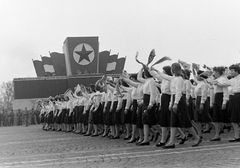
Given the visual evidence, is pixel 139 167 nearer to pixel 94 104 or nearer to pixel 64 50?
pixel 94 104

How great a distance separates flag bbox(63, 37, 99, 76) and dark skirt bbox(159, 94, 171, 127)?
43.1 meters

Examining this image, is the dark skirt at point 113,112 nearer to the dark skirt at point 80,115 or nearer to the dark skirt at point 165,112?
the dark skirt at point 80,115

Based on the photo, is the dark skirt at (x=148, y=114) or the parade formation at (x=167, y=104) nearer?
the parade formation at (x=167, y=104)

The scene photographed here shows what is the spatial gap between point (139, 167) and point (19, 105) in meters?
45.0

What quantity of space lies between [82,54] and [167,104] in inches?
1726

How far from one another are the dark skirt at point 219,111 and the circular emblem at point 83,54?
4269 cm

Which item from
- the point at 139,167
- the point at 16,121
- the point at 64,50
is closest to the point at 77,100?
the point at 139,167

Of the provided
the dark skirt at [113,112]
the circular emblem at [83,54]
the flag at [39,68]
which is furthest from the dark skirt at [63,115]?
the flag at [39,68]

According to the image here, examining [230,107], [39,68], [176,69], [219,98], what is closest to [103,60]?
[39,68]

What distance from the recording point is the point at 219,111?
9.52 m

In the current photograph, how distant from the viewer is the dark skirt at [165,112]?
28.1 ft

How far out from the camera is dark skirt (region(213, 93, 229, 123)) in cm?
942

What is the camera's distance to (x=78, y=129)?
53.9 feet

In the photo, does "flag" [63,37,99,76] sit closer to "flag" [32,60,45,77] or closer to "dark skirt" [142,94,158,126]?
"flag" [32,60,45,77]
